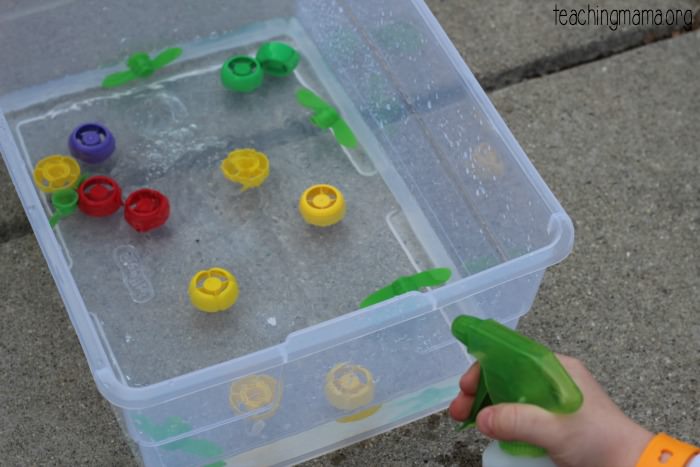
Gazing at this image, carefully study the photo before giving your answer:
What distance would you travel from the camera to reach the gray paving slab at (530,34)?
5.03 ft

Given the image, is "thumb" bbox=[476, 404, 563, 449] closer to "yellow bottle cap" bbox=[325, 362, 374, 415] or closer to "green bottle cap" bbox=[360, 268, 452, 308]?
"yellow bottle cap" bbox=[325, 362, 374, 415]

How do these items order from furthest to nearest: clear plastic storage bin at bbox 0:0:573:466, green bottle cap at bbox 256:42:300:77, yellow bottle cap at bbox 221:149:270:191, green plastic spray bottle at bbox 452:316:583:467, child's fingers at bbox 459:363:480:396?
green bottle cap at bbox 256:42:300:77 < yellow bottle cap at bbox 221:149:270:191 < clear plastic storage bin at bbox 0:0:573:466 < child's fingers at bbox 459:363:480:396 < green plastic spray bottle at bbox 452:316:583:467

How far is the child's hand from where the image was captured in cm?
86

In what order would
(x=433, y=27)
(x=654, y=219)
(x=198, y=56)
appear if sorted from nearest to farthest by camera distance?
(x=433, y=27), (x=654, y=219), (x=198, y=56)

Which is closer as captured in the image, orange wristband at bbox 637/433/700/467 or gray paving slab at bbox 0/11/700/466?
orange wristband at bbox 637/433/700/467

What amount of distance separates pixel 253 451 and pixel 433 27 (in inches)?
21.4

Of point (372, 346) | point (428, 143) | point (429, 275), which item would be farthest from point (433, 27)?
point (372, 346)

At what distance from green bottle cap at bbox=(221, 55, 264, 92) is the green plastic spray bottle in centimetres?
63

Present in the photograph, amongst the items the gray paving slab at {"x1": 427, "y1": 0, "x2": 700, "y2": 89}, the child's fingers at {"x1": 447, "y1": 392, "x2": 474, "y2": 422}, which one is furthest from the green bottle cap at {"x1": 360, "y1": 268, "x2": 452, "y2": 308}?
the gray paving slab at {"x1": 427, "y1": 0, "x2": 700, "y2": 89}

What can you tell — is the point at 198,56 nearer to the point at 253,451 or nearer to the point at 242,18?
the point at 242,18

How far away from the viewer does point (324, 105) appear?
146cm

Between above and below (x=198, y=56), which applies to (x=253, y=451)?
below

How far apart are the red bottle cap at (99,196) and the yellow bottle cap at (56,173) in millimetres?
23

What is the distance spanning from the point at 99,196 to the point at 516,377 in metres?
0.66
